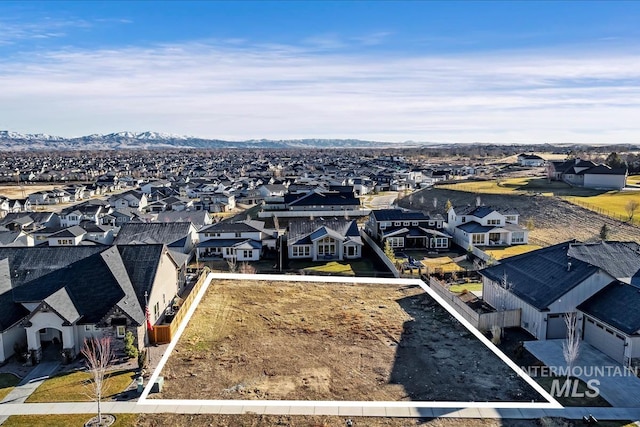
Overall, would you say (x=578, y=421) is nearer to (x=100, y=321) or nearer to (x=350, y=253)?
(x=100, y=321)

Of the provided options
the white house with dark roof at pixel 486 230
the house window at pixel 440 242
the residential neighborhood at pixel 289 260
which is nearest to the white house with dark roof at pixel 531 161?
the residential neighborhood at pixel 289 260

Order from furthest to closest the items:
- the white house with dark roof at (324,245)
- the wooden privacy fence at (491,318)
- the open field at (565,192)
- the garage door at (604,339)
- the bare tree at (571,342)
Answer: the open field at (565,192) < the white house with dark roof at (324,245) < the wooden privacy fence at (491,318) < the garage door at (604,339) < the bare tree at (571,342)

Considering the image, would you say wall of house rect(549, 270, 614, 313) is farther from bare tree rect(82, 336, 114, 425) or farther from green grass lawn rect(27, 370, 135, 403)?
bare tree rect(82, 336, 114, 425)

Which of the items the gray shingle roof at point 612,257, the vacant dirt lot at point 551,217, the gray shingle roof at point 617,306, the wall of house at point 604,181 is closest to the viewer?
the gray shingle roof at point 617,306

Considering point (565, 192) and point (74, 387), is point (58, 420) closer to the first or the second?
point (74, 387)

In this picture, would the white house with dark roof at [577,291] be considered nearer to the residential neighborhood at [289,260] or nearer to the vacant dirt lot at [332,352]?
the residential neighborhood at [289,260]

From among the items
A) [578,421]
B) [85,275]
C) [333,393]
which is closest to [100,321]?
[85,275]
